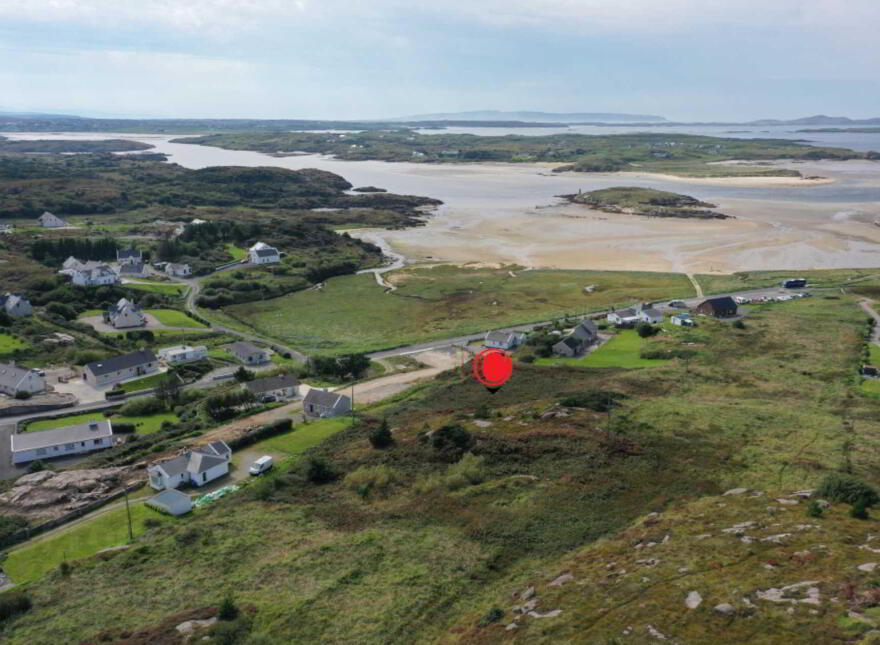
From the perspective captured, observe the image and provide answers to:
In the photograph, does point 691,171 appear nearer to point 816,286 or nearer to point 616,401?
point 816,286

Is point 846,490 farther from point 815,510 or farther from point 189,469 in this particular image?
point 189,469

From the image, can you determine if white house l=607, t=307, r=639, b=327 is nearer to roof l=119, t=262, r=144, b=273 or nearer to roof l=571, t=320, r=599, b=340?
roof l=571, t=320, r=599, b=340

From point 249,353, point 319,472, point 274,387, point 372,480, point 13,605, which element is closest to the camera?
point 13,605

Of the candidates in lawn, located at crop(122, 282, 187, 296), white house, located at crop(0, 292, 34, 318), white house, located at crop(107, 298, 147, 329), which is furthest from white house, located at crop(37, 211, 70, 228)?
white house, located at crop(107, 298, 147, 329)

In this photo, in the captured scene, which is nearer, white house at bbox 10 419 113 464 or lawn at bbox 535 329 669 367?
white house at bbox 10 419 113 464

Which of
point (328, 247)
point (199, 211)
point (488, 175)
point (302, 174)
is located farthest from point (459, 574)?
point (488, 175)

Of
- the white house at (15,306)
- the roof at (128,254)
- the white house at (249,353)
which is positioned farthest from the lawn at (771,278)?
the roof at (128,254)

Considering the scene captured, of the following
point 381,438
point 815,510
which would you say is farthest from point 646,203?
point 815,510
